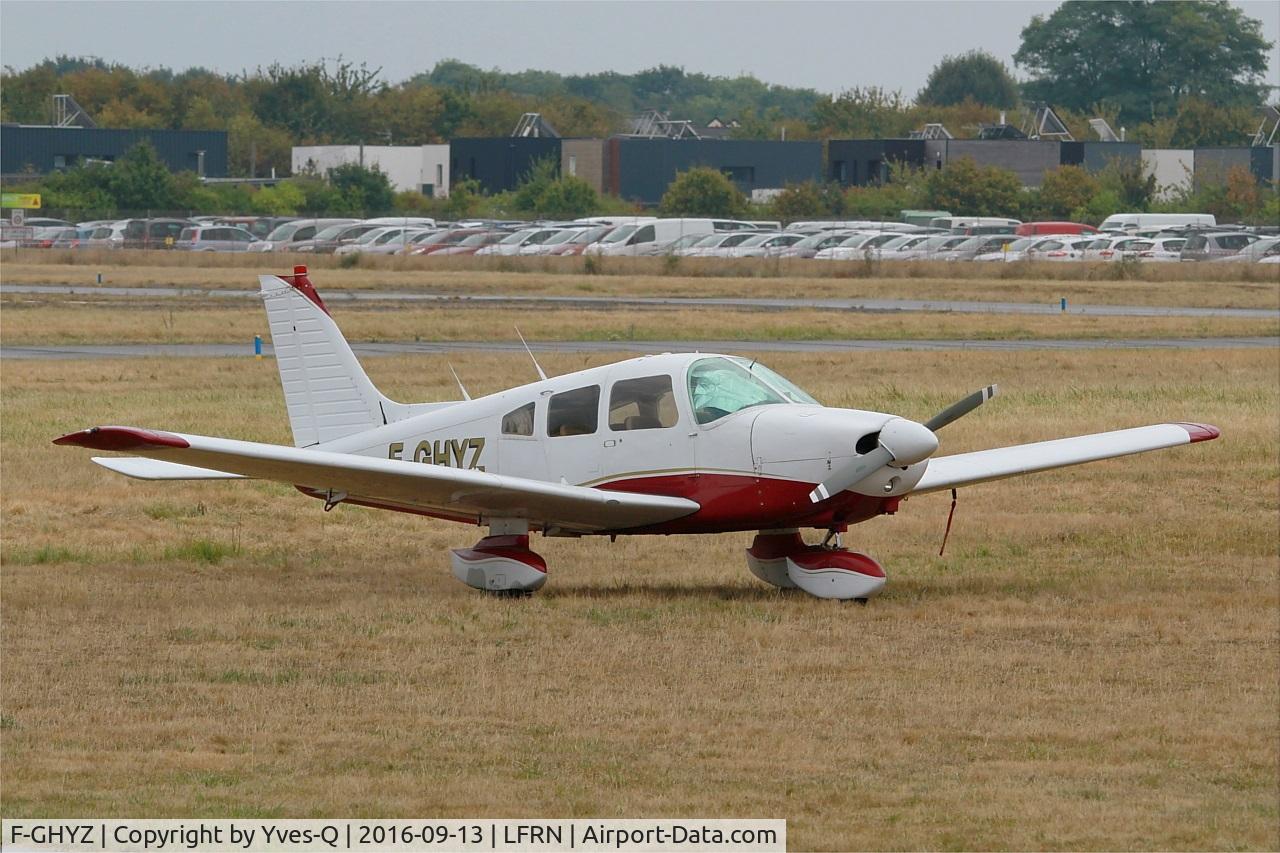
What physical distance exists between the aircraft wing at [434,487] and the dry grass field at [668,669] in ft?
2.25

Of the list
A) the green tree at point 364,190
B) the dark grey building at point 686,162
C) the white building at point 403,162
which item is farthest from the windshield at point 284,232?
the white building at point 403,162

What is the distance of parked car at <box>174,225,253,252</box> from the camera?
73.2 meters

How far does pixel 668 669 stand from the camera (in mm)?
10930

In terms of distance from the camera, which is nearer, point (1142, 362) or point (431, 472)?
point (431, 472)

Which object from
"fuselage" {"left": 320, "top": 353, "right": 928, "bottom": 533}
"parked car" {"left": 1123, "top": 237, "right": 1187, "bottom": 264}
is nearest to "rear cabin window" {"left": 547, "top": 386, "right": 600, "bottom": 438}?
"fuselage" {"left": 320, "top": 353, "right": 928, "bottom": 533}

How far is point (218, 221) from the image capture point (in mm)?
86375

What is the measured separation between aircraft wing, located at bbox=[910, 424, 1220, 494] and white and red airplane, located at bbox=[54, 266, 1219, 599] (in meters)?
0.03

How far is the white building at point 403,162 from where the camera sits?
127188 millimetres

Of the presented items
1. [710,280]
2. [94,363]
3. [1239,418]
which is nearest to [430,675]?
[1239,418]

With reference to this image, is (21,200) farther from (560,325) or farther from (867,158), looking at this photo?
(560,325)

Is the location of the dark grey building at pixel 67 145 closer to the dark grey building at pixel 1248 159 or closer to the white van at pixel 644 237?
the white van at pixel 644 237

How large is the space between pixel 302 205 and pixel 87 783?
Answer: 329 feet

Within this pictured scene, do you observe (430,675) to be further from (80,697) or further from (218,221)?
(218,221)

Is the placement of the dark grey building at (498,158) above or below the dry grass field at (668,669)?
above
